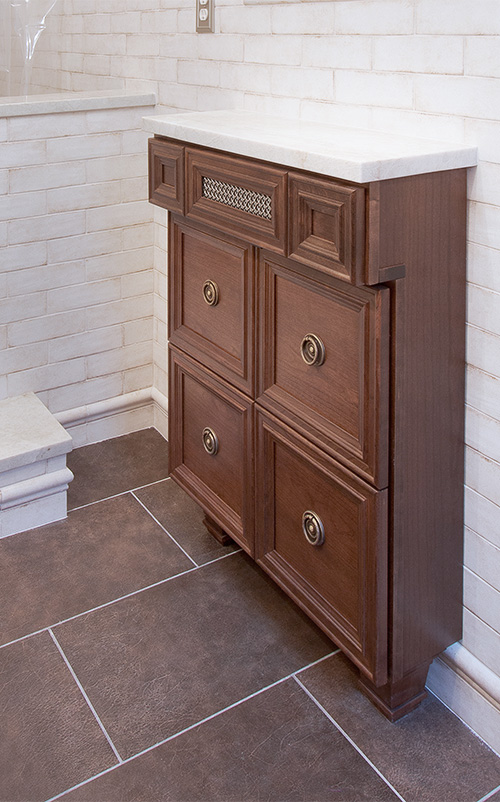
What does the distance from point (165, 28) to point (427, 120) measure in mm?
1249

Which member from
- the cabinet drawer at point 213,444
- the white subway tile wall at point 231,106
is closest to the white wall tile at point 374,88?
the white subway tile wall at point 231,106

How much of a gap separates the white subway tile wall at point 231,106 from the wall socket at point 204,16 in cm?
3

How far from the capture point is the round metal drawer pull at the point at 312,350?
1.63 meters

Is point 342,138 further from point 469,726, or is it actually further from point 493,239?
point 469,726

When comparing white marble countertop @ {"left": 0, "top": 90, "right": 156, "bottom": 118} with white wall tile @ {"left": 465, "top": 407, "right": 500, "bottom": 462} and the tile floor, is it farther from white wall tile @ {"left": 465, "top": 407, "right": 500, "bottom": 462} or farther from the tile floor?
white wall tile @ {"left": 465, "top": 407, "right": 500, "bottom": 462}

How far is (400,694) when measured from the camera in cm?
178

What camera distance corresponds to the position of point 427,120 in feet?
5.45

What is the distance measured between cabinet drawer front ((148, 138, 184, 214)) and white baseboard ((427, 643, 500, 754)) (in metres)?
1.20

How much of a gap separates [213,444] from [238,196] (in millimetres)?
661

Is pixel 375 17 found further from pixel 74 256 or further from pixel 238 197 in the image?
pixel 74 256

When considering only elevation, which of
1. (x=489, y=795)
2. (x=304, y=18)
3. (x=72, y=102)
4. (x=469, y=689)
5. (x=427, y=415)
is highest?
(x=304, y=18)

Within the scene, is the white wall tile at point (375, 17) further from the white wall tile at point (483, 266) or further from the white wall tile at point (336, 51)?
the white wall tile at point (483, 266)

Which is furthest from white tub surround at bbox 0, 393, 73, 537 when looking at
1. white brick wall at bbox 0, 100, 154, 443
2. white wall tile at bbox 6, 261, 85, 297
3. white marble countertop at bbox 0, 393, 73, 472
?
white wall tile at bbox 6, 261, 85, 297

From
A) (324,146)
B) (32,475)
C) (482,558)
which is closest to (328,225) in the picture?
(324,146)
